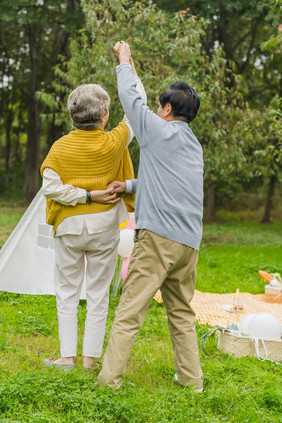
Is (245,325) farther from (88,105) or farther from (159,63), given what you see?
(159,63)

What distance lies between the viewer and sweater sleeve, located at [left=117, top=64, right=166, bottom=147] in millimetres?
2848

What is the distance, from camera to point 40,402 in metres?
2.73

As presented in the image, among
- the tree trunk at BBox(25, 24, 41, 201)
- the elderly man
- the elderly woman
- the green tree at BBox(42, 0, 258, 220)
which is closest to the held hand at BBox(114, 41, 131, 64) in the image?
the elderly man

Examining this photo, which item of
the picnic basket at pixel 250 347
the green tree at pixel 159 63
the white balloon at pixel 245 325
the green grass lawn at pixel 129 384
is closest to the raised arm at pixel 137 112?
the green grass lawn at pixel 129 384

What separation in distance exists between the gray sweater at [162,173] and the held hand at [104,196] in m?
0.29

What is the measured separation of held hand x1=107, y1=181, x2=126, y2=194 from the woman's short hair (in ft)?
1.25

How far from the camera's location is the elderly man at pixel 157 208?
9.34 ft

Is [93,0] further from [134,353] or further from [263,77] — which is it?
[263,77]

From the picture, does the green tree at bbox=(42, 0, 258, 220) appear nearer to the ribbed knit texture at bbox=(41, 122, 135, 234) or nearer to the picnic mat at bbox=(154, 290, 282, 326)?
the picnic mat at bbox=(154, 290, 282, 326)

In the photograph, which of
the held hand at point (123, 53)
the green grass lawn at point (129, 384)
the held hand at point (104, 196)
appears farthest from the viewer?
the held hand at point (104, 196)

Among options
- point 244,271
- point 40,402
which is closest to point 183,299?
point 40,402

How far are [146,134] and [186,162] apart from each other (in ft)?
0.92

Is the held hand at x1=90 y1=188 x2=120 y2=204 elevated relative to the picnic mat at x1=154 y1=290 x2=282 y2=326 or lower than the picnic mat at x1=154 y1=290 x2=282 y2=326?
elevated

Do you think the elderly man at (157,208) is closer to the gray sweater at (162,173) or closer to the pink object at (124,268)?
the gray sweater at (162,173)
